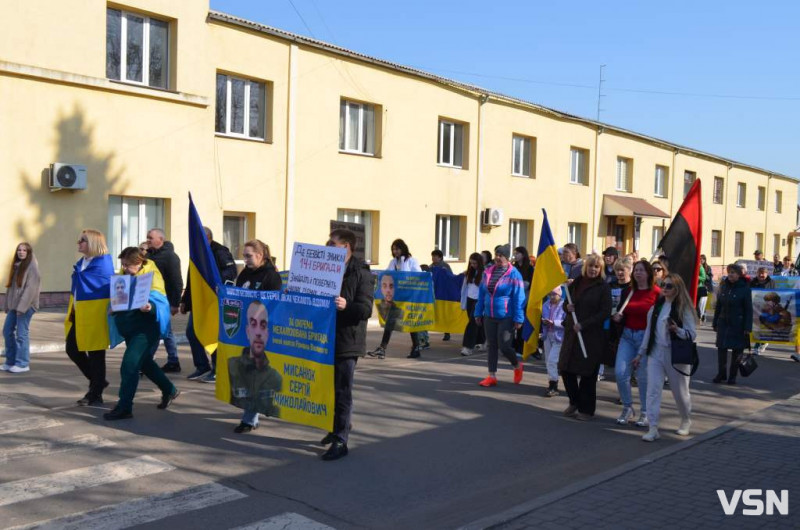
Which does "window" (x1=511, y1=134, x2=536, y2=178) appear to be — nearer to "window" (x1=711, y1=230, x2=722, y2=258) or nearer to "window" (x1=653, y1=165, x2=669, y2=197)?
"window" (x1=653, y1=165, x2=669, y2=197)

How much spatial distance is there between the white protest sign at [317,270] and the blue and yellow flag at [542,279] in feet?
11.1

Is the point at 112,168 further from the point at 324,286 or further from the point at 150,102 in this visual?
the point at 324,286

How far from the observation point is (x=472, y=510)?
19.0 feet

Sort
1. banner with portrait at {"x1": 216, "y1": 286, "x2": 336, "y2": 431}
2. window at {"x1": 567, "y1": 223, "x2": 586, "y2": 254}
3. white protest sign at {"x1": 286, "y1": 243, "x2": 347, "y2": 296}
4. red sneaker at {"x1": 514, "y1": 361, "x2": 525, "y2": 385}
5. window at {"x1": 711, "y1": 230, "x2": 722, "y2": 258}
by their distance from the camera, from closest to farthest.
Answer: white protest sign at {"x1": 286, "y1": 243, "x2": 347, "y2": 296}
banner with portrait at {"x1": 216, "y1": 286, "x2": 336, "y2": 431}
red sneaker at {"x1": 514, "y1": 361, "x2": 525, "y2": 385}
window at {"x1": 567, "y1": 223, "x2": 586, "y2": 254}
window at {"x1": 711, "y1": 230, "x2": 722, "y2": 258}

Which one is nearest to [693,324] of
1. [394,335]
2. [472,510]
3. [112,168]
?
[472,510]

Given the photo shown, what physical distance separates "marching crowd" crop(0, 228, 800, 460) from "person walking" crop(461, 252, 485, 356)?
9.38 ft

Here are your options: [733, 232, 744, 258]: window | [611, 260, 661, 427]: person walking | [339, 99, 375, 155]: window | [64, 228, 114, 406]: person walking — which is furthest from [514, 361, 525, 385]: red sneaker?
[733, 232, 744, 258]: window

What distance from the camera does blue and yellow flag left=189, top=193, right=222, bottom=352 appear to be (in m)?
8.34

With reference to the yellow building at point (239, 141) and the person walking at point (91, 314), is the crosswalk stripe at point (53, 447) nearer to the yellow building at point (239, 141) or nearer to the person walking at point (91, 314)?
the person walking at point (91, 314)

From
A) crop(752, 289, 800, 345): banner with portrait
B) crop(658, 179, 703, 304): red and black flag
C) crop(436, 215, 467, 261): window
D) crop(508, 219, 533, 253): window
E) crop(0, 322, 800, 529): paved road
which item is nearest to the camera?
crop(0, 322, 800, 529): paved road

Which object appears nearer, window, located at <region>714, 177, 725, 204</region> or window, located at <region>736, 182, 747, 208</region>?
window, located at <region>714, 177, 725, 204</region>

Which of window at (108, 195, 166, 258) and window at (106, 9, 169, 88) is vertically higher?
window at (106, 9, 169, 88)

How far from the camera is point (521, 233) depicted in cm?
2897

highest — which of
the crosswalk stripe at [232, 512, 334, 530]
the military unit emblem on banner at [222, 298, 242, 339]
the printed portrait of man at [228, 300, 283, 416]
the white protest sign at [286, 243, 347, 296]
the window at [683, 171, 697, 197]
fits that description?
the window at [683, 171, 697, 197]
